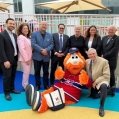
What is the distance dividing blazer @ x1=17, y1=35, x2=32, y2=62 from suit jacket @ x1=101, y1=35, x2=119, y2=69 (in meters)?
1.58

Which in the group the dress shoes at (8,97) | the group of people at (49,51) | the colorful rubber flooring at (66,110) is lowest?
the colorful rubber flooring at (66,110)

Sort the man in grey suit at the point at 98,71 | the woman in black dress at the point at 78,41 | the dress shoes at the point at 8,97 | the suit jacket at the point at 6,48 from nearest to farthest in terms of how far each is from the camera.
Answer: the man in grey suit at the point at 98,71 → the suit jacket at the point at 6,48 → the dress shoes at the point at 8,97 → the woman in black dress at the point at 78,41

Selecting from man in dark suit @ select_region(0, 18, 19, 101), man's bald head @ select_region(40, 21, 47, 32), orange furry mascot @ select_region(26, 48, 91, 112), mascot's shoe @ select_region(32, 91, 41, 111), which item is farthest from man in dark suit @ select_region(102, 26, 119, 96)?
man in dark suit @ select_region(0, 18, 19, 101)

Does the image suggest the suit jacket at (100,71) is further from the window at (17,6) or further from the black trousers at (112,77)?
the window at (17,6)

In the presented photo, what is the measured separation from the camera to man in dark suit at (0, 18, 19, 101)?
→ 5277 millimetres

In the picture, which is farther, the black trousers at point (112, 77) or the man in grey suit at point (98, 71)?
the black trousers at point (112, 77)

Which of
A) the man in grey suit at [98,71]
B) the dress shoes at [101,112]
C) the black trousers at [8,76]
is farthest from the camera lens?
the black trousers at [8,76]

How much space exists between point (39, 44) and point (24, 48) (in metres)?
0.34

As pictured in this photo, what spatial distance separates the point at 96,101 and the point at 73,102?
1.61 feet

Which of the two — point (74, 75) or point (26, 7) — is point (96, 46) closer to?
point (74, 75)

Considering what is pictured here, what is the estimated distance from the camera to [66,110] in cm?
504

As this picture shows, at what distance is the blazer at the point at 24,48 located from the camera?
18.4ft

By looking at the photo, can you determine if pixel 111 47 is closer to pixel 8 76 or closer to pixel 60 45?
pixel 60 45

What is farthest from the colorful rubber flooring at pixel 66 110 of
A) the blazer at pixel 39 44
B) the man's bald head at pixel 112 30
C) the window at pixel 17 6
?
the window at pixel 17 6
